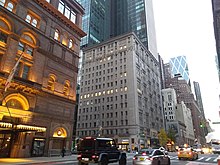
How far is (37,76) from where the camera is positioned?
3228cm

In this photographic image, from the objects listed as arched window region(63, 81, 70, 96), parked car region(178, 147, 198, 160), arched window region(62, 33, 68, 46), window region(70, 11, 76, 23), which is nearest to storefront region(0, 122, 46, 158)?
arched window region(63, 81, 70, 96)

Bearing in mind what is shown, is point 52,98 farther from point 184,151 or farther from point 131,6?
point 131,6

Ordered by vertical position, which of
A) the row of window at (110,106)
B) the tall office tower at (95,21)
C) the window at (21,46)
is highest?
the tall office tower at (95,21)

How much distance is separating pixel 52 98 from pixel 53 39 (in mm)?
11553

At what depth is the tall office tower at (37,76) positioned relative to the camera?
27.4 m

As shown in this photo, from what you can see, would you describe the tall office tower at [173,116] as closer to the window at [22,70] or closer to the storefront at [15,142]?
the storefront at [15,142]

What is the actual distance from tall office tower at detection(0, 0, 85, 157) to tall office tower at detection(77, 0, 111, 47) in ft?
220

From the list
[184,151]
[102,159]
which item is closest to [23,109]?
[102,159]

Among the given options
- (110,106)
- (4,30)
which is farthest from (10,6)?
(110,106)

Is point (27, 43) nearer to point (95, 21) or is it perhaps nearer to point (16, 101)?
point (16, 101)

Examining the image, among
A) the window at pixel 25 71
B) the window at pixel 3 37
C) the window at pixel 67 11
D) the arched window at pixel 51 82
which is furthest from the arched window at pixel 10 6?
the arched window at pixel 51 82

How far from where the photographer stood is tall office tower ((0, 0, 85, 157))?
89.8 ft

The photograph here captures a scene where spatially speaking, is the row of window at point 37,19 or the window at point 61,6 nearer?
the row of window at point 37,19

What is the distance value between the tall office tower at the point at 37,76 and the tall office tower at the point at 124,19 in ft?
225
